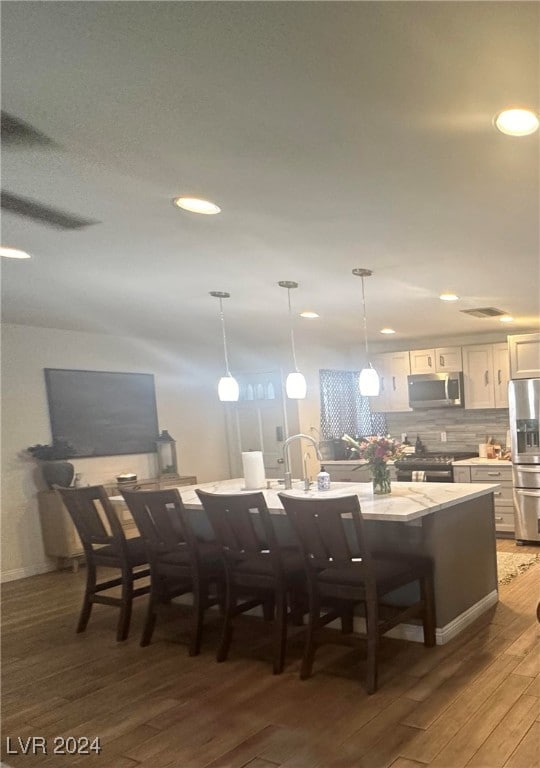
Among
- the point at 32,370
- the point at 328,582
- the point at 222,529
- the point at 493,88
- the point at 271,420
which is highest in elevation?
the point at 493,88

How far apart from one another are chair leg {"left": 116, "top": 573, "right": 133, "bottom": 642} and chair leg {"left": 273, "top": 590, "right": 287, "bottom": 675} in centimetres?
114

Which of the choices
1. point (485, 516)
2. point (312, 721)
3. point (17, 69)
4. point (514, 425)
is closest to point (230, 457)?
point (514, 425)

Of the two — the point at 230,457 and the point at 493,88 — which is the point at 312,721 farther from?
the point at 230,457

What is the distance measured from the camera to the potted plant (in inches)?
215

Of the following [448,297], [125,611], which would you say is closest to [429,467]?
[448,297]

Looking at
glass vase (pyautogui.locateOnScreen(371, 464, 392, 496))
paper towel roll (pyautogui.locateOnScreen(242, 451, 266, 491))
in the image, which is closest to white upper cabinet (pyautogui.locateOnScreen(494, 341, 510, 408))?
glass vase (pyautogui.locateOnScreen(371, 464, 392, 496))

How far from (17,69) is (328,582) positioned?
103 inches

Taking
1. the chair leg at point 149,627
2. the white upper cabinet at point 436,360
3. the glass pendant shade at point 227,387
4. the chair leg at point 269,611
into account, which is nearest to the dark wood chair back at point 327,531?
the chair leg at point 269,611

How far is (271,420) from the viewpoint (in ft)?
Answer: 25.4

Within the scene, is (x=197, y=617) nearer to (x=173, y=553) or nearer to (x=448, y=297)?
(x=173, y=553)

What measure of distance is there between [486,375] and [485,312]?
4.65ft

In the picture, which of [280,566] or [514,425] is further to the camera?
[514,425]

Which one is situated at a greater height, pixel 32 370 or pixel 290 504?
pixel 32 370

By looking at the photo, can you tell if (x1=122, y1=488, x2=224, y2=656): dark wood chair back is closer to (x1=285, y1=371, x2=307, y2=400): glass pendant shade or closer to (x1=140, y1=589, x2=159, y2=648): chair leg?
(x1=140, y1=589, x2=159, y2=648): chair leg
